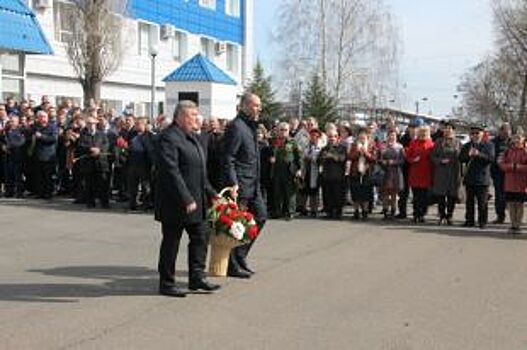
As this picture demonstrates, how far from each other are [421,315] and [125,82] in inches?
1503

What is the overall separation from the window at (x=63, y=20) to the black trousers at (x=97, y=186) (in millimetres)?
18256

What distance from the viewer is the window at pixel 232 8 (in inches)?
2173

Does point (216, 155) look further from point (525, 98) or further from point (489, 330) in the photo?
point (525, 98)

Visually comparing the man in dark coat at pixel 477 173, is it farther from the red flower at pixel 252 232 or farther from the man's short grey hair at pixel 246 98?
the red flower at pixel 252 232

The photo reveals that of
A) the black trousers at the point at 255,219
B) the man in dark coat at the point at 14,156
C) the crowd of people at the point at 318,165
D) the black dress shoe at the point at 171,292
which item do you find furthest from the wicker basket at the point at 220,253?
the man in dark coat at the point at 14,156

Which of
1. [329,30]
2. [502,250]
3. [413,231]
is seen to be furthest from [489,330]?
[329,30]

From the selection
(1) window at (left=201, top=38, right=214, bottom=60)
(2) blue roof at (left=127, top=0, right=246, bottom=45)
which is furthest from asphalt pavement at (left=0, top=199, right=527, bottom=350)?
(1) window at (left=201, top=38, right=214, bottom=60)

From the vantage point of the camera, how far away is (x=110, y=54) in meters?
35.5

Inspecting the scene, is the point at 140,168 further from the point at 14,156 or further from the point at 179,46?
the point at 179,46

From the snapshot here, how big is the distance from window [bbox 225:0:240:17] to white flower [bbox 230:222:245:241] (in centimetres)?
4675

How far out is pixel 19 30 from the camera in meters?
28.5

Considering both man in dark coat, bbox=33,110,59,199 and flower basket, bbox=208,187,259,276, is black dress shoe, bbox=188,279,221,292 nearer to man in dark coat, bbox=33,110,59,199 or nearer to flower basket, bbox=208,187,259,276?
flower basket, bbox=208,187,259,276

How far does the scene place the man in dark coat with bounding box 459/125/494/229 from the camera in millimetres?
15312

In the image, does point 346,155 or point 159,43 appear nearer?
point 346,155
